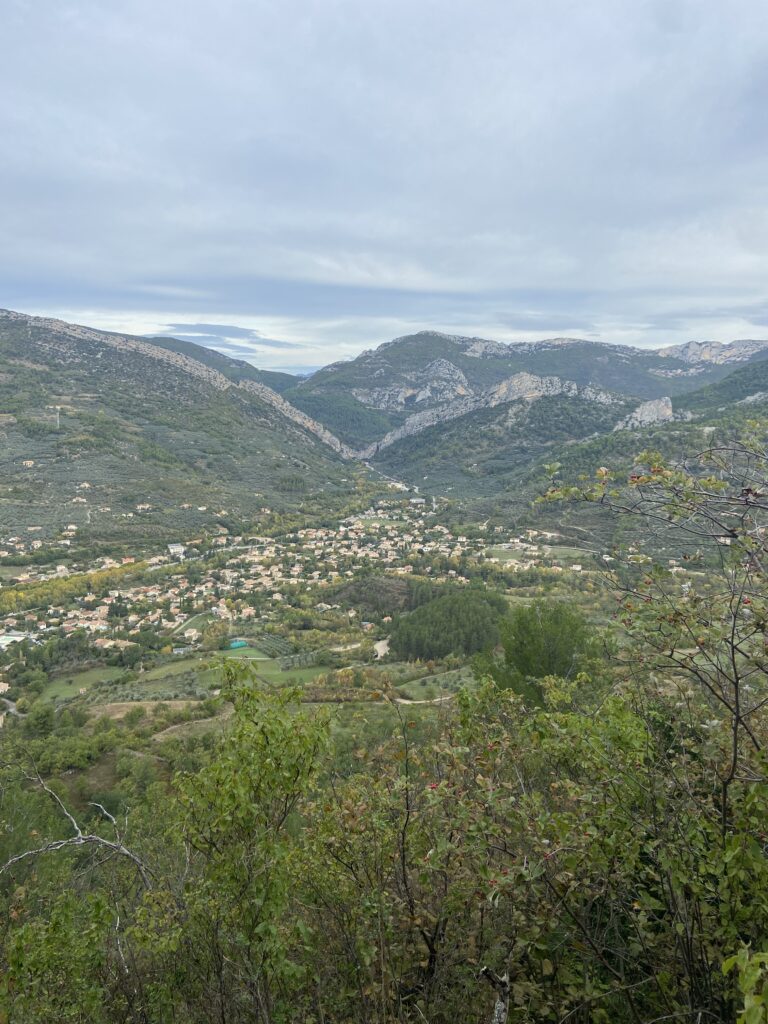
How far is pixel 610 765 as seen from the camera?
9.82 feet

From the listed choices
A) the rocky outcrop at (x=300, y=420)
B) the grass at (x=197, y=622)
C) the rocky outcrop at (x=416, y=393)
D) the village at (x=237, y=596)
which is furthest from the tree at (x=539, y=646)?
the rocky outcrop at (x=416, y=393)

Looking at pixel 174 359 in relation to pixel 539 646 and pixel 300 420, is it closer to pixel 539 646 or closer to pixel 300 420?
pixel 300 420

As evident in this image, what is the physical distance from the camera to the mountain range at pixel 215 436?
73.2 meters

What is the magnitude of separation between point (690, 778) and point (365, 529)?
7531 cm

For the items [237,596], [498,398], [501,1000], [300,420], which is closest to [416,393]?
[498,398]

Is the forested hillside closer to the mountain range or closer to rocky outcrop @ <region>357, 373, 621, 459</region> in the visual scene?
the mountain range

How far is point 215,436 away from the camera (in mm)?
112500

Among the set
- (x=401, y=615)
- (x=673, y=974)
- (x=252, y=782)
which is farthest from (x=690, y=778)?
(x=401, y=615)

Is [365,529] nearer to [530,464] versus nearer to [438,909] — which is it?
[530,464]

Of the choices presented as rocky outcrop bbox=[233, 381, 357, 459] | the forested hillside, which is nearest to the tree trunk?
the forested hillside

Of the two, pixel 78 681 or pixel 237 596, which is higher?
pixel 237 596

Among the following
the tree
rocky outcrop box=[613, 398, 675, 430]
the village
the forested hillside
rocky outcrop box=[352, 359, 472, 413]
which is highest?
rocky outcrop box=[352, 359, 472, 413]

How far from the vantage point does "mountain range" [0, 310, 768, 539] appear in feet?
240

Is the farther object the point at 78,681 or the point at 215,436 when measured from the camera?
the point at 215,436
